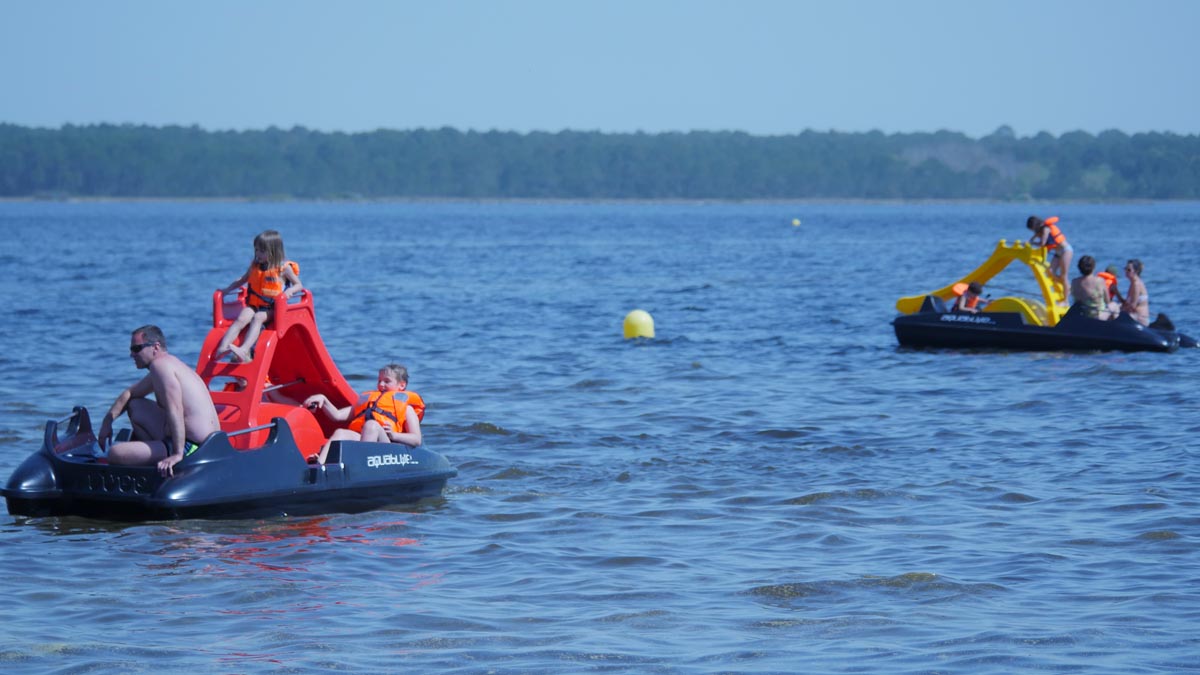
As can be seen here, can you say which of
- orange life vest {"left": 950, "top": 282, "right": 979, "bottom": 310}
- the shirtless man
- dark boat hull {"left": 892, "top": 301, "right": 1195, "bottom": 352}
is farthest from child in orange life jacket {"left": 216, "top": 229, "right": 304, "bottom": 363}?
orange life vest {"left": 950, "top": 282, "right": 979, "bottom": 310}

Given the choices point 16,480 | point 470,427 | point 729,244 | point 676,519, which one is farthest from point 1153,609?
point 729,244

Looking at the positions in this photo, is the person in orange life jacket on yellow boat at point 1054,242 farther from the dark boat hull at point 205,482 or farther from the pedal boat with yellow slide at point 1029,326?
the dark boat hull at point 205,482

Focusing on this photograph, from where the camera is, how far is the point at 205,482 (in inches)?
415

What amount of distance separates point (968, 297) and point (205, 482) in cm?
1456

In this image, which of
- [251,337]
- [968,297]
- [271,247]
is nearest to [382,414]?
[251,337]

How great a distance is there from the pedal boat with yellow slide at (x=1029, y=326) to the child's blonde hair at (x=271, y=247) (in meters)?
12.5

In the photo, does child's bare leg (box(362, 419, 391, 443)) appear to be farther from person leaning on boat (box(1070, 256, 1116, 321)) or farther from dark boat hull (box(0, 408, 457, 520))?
person leaning on boat (box(1070, 256, 1116, 321))

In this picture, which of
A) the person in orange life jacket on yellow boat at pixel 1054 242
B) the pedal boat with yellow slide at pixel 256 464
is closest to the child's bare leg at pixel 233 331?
the pedal boat with yellow slide at pixel 256 464

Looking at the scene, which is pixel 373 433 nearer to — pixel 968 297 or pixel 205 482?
pixel 205 482

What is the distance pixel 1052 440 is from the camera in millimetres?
14766

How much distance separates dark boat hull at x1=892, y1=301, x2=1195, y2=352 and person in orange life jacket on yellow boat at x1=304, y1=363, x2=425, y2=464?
11771 millimetres

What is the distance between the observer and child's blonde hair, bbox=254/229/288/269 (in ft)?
36.3

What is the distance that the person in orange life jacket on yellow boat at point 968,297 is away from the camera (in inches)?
877

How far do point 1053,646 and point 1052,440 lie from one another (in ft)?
23.1
